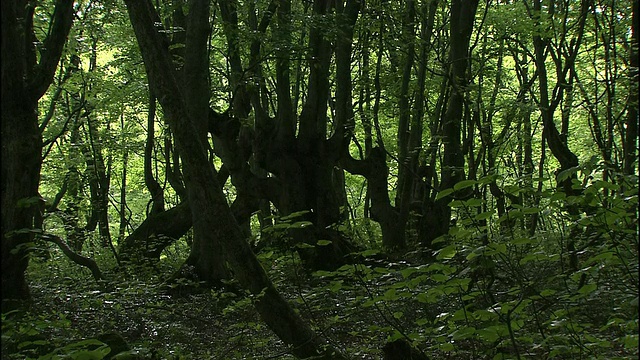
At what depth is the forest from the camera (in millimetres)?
4504

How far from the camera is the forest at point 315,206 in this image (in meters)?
4.50

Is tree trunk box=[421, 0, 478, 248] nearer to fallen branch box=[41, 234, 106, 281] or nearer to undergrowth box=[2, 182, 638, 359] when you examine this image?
undergrowth box=[2, 182, 638, 359]

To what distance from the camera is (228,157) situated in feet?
39.5

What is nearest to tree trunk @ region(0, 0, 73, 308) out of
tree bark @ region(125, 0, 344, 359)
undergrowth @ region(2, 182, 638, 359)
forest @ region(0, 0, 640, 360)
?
forest @ region(0, 0, 640, 360)

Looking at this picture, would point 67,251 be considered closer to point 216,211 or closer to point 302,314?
point 216,211

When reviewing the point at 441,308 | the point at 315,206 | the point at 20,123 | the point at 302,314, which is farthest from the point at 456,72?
the point at 20,123

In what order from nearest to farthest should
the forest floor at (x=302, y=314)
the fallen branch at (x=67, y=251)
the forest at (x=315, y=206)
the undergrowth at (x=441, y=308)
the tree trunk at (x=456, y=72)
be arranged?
the undergrowth at (x=441, y=308), the forest at (x=315, y=206), the forest floor at (x=302, y=314), the fallen branch at (x=67, y=251), the tree trunk at (x=456, y=72)

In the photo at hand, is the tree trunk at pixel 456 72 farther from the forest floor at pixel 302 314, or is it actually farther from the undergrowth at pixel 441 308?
the forest floor at pixel 302 314

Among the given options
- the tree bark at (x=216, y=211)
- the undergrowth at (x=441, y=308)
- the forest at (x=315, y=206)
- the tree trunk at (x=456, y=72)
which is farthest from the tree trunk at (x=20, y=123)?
the tree trunk at (x=456, y=72)

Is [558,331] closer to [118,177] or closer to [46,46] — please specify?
[46,46]

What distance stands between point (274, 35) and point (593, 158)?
24.2ft

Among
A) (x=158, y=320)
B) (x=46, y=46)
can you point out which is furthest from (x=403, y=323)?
(x=46, y=46)

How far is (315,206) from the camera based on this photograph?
11969mm

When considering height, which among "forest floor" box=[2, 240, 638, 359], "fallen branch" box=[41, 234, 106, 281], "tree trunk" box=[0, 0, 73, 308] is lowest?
"forest floor" box=[2, 240, 638, 359]
